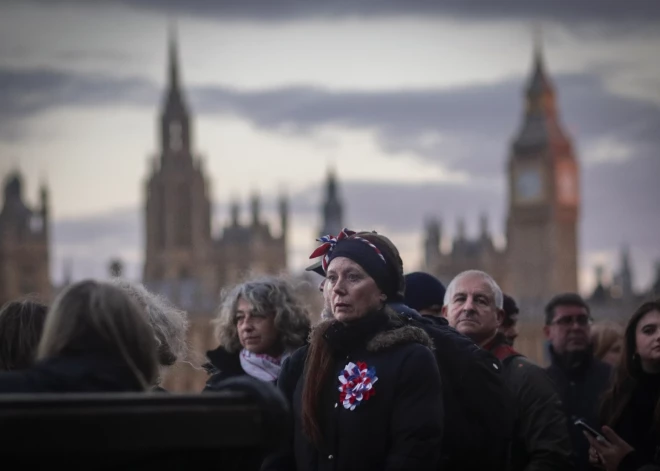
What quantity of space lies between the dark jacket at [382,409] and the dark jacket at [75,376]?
4.15 ft

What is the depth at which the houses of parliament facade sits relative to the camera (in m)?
99.1

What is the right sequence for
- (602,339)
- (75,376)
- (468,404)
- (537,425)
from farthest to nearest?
(602,339) < (537,425) < (468,404) < (75,376)

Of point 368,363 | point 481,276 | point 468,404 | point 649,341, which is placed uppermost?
point 481,276

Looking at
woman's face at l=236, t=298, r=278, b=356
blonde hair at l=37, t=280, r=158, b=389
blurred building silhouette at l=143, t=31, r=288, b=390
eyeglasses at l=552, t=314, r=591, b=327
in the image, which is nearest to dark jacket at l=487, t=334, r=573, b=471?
woman's face at l=236, t=298, r=278, b=356

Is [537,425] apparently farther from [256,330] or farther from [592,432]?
[256,330]

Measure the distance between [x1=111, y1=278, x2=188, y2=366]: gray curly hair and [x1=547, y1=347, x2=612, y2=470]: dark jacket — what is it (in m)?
3.23

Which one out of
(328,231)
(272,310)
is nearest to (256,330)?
(272,310)

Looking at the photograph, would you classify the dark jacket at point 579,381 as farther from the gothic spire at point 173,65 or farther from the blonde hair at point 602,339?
→ the gothic spire at point 173,65

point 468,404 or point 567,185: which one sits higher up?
point 567,185

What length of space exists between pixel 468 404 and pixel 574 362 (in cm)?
301

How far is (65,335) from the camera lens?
13.3ft

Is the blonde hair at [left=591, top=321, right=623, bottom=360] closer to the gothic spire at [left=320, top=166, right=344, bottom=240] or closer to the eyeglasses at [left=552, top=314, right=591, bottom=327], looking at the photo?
the eyeglasses at [left=552, top=314, right=591, bottom=327]

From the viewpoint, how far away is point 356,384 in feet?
16.9

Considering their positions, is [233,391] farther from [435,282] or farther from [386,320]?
[435,282]
